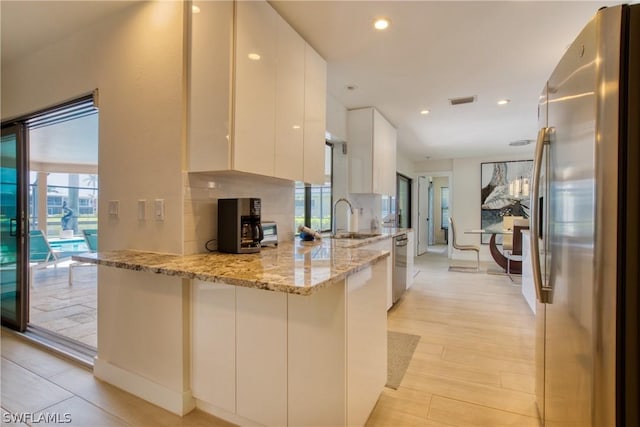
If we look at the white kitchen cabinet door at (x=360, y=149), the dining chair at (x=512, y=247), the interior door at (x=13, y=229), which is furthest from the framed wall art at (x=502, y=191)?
the interior door at (x=13, y=229)

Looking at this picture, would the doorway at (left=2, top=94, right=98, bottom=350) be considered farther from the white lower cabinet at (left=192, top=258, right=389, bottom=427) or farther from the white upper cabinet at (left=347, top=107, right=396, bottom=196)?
the white upper cabinet at (left=347, top=107, right=396, bottom=196)

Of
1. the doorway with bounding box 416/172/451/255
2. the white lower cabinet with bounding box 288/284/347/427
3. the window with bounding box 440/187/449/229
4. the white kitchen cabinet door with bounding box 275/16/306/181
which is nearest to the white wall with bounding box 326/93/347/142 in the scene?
the white kitchen cabinet door with bounding box 275/16/306/181

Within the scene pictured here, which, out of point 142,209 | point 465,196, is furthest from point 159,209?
point 465,196

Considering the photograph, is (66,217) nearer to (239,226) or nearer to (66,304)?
(66,304)

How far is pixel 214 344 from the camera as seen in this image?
1684 millimetres

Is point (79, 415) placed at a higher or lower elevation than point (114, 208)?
lower

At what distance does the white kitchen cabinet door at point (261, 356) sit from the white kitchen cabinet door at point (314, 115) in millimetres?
1172

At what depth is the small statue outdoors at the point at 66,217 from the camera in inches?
266

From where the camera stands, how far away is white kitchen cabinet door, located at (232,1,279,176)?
5.69ft

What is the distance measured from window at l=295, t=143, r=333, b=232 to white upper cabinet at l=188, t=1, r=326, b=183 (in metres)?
1.18

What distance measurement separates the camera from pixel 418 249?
829 cm

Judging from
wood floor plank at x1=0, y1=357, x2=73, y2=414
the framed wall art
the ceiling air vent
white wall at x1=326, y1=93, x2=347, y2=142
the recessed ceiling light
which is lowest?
wood floor plank at x1=0, y1=357, x2=73, y2=414

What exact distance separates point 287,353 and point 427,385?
3.98ft

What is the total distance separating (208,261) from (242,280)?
51 cm
